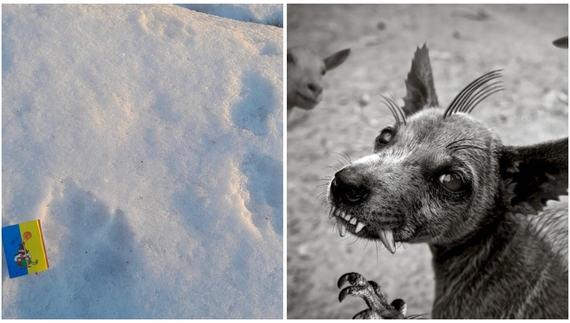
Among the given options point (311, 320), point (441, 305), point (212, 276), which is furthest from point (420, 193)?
point (212, 276)

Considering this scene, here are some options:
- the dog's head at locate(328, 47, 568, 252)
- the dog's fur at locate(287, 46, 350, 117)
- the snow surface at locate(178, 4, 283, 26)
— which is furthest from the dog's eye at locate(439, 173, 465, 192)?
the snow surface at locate(178, 4, 283, 26)

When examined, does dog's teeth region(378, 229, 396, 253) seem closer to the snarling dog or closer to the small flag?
the snarling dog

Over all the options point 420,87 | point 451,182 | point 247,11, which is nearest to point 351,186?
point 451,182

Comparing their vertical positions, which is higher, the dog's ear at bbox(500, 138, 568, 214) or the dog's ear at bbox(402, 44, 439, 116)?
the dog's ear at bbox(402, 44, 439, 116)

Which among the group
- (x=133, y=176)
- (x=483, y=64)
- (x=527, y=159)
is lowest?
(x=133, y=176)

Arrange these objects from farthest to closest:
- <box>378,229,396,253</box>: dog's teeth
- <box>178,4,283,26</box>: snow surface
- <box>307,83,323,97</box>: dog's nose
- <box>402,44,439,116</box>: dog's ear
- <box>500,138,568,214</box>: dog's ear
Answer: <box>178,4,283,26</box>: snow surface < <box>307,83,323,97</box>: dog's nose < <box>402,44,439,116</box>: dog's ear < <box>378,229,396,253</box>: dog's teeth < <box>500,138,568,214</box>: dog's ear

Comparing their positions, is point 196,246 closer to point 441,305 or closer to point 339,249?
point 339,249

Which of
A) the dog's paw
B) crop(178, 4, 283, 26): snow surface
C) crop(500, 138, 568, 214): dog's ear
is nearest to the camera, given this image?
crop(500, 138, 568, 214): dog's ear

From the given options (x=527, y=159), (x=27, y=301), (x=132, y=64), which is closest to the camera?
(x=527, y=159)

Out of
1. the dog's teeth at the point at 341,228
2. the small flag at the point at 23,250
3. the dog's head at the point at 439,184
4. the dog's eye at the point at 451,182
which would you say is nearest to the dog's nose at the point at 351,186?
the dog's head at the point at 439,184
